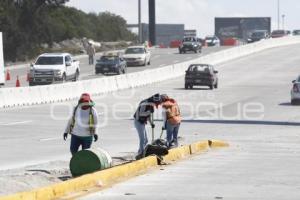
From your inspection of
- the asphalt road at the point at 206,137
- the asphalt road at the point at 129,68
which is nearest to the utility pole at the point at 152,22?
the asphalt road at the point at 129,68

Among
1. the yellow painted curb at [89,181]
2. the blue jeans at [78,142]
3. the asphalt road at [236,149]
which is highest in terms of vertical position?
the blue jeans at [78,142]

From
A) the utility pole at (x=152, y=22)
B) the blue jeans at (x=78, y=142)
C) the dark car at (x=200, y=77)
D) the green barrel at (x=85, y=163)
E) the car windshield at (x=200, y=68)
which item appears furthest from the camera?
the utility pole at (x=152, y=22)

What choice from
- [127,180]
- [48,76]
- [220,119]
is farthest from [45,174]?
[48,76]

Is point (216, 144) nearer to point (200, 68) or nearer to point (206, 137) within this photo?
point (206, 137)

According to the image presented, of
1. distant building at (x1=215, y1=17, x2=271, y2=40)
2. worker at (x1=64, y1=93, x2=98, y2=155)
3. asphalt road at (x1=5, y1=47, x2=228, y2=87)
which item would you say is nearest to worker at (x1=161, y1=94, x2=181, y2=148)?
worker at (x1=64, y1=93, x2=98, y2=155)

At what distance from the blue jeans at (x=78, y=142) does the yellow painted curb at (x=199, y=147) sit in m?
5.00

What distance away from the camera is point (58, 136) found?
28688 mm

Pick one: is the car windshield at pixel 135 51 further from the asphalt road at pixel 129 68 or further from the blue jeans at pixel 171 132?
the blue jeans at pixel 171 132

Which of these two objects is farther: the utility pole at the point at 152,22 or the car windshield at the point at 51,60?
the utility pole at the point at 152,22

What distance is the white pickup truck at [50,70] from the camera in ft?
177

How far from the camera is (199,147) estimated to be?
81.3 ft

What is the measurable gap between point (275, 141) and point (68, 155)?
27.8 feet

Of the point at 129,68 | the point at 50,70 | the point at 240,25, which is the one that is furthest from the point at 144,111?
the point at 240,25

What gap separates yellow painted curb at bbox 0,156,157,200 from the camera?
1354 cm
